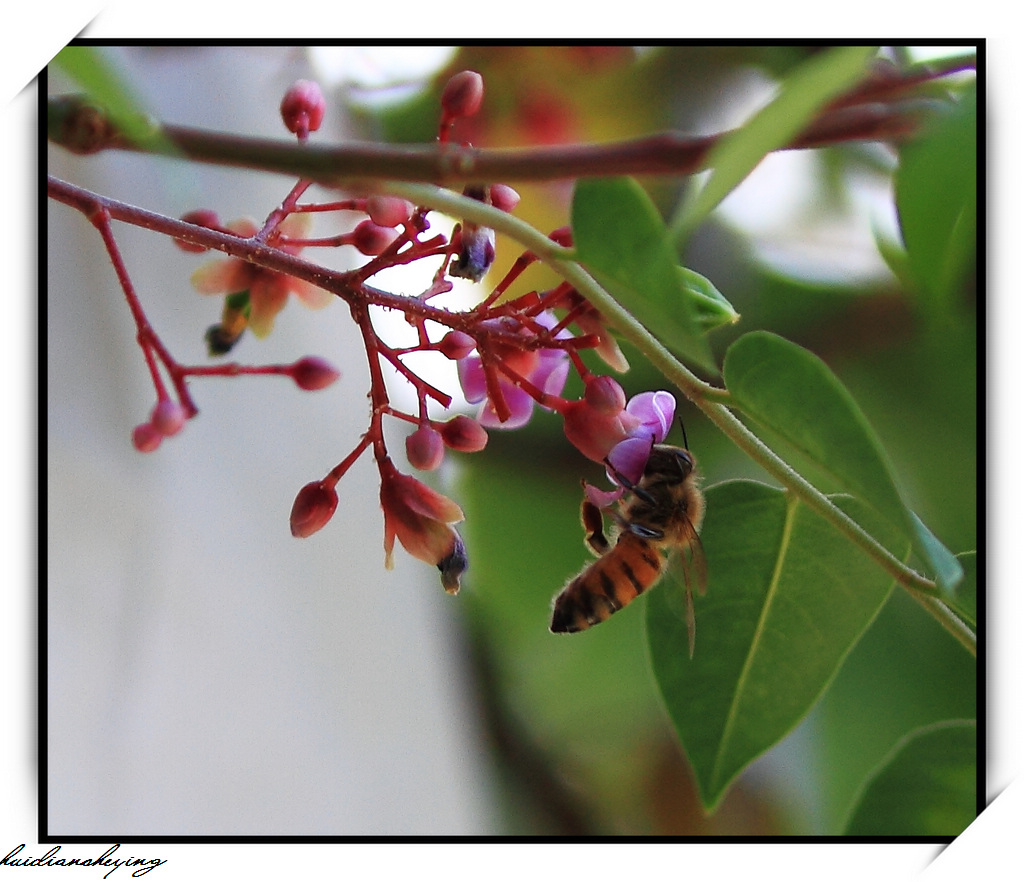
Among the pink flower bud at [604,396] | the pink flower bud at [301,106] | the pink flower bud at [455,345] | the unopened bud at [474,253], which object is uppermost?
the pink flower bud at [301,106]

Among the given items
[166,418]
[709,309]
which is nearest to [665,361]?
[709,309]

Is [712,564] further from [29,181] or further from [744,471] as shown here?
[29,181]

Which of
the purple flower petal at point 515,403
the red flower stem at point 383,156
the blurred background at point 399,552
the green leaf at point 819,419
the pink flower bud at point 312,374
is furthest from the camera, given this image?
the blurred background at point 399,552

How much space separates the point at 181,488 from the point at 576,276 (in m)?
0.88

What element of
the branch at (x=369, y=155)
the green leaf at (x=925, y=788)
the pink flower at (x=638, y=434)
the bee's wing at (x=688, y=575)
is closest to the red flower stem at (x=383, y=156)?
the branch at (x=369, y=155)

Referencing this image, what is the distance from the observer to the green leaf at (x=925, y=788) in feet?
2.58

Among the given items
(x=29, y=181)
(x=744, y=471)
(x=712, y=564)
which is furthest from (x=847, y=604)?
(x=29, y=181)

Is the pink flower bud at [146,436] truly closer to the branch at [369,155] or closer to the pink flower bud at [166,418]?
the pink flower bud at [166,418]

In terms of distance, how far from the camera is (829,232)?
1.06 metres

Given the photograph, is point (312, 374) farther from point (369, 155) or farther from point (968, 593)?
point (968, 593)

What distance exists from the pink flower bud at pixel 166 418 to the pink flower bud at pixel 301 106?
→ 0.21 m

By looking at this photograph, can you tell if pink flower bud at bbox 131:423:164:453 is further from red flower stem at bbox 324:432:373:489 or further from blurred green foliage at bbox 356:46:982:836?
blurred green foliage at bbox 356:46:982:836

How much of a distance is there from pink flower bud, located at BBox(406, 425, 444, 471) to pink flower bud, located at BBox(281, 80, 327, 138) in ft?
0.71
